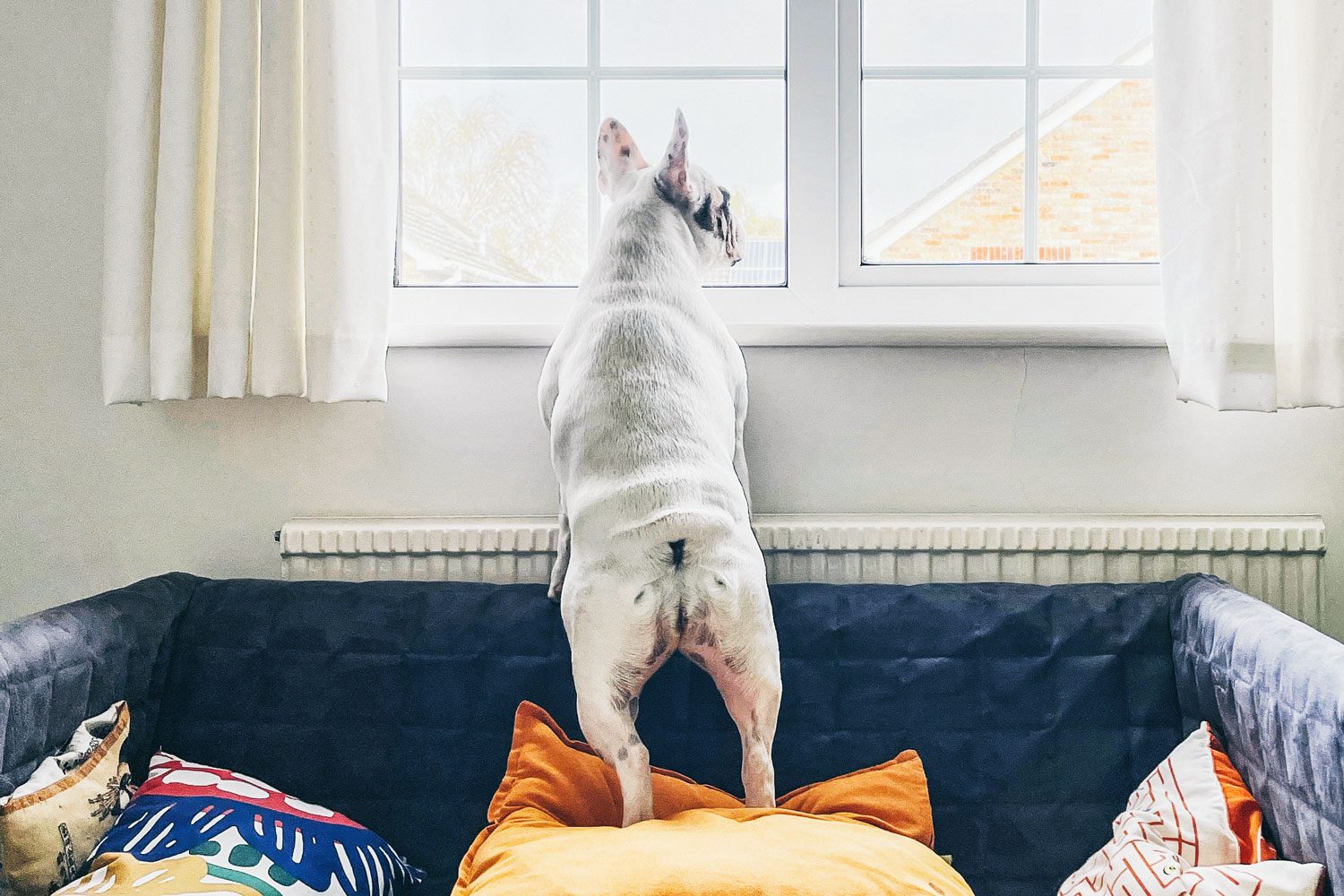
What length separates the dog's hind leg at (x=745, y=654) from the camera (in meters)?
1.27

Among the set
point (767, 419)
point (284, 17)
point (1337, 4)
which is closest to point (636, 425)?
point (767, 419)

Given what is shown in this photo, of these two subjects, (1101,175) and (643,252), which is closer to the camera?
(643,252)

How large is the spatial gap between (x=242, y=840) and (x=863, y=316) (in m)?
1.35

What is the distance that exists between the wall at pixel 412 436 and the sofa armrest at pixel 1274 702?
0.34m

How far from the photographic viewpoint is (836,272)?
1905 millimetres

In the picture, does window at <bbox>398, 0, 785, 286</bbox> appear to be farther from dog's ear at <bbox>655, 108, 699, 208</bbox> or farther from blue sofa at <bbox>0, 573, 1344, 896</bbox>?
blue sofa at <bbox>0, 573, 1344, 896</bbox>

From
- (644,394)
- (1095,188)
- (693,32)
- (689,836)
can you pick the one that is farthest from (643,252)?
(1095,188)

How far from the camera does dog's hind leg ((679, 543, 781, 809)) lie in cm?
127

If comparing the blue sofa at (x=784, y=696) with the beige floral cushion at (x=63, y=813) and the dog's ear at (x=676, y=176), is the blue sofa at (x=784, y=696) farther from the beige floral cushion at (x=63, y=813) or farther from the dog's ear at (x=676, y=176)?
the dog's ear at (x=676, y=176)

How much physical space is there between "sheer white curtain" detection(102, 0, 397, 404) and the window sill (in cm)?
18

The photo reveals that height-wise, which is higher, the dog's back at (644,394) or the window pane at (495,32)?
the window pane at (495,32)

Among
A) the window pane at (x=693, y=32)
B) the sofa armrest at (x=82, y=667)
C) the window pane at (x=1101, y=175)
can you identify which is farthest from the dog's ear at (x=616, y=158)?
the sofa armrest at (x=82, y=667)

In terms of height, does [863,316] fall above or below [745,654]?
above

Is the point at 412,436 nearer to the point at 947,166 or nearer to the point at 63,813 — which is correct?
the point at 63,813
